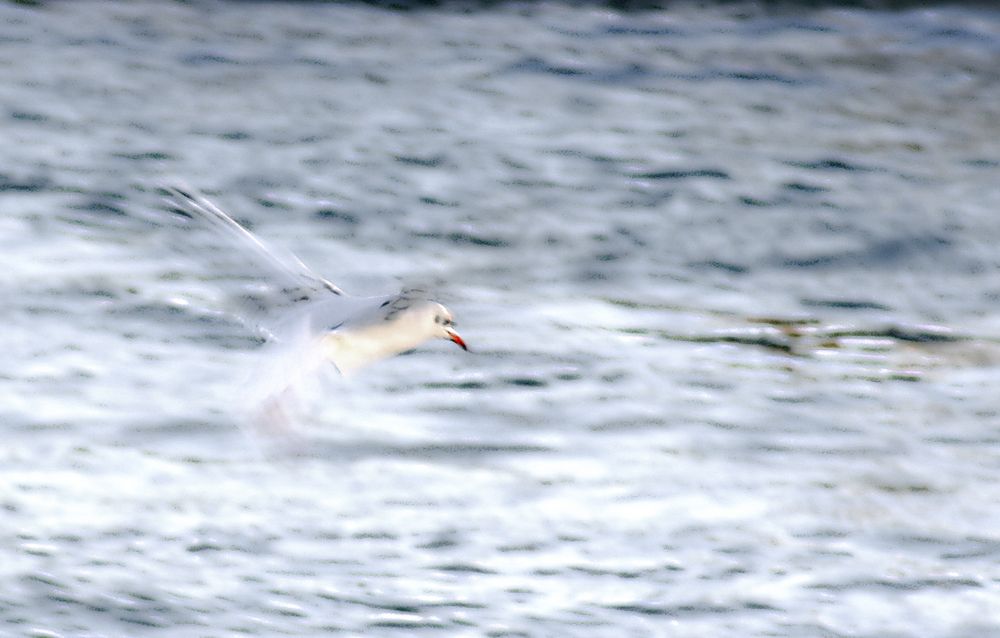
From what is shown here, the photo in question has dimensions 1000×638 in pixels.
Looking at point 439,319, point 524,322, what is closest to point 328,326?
point 439,319

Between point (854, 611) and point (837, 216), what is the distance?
4.19 ft

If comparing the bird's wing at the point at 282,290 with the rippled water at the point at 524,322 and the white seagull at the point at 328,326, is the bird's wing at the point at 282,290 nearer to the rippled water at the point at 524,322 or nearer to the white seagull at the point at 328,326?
the white seagull at the point at 328,326

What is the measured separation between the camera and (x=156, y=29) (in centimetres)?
420

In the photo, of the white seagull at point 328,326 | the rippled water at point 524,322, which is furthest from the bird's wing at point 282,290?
the rippled water at point 524,322

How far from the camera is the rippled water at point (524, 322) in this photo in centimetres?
246

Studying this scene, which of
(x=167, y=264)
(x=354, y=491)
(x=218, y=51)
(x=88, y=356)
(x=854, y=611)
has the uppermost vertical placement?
(x=218, y=51)

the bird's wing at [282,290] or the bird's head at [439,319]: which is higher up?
the bird's wing at [282,290]

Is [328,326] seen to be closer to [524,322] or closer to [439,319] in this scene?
[439,319]

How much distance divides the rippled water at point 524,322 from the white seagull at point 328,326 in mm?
515

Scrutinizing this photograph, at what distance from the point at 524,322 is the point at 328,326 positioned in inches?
51.8

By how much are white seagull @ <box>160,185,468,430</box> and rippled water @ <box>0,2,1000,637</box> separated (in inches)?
20.3

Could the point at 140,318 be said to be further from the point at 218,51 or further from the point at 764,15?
the point at 764,15

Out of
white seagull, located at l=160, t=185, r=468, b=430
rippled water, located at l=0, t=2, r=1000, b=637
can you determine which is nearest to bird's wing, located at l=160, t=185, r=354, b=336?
white seagull, located at l=160, t=185, r=468, b=430

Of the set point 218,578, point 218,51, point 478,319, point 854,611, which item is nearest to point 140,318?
point 478,319
